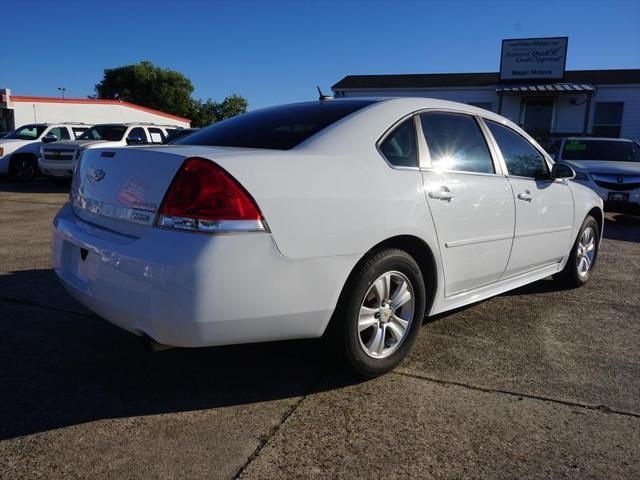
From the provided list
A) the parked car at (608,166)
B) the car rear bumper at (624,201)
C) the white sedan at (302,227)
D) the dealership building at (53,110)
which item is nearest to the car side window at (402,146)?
the white sedan at (302,227)

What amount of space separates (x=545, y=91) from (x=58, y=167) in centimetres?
1761

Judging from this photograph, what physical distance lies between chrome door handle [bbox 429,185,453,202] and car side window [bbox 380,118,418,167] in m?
0.19

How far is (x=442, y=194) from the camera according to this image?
10.6ft

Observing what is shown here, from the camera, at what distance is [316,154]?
2.73 meters

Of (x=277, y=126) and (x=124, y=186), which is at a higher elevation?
(x=277, y=126)

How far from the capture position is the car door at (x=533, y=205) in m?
3.98

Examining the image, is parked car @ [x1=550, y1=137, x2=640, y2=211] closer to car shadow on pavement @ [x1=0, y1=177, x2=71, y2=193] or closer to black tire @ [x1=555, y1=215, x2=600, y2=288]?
black tire @ [x1=555, y1=215, x2=600, y2=288]

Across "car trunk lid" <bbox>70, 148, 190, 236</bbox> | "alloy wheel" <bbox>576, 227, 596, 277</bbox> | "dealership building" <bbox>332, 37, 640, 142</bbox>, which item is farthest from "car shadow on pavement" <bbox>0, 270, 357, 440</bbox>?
"dealership building" <bbox>332, 37, 640, 142</bbox>

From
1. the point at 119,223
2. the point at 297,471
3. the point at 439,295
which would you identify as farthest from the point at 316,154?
the point at 297,471

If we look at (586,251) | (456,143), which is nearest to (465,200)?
(456,143)

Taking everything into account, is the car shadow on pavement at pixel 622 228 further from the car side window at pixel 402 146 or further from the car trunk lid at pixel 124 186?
the car trunk lid at pixel 124 186

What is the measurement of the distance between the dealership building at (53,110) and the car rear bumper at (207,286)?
26.5 meters

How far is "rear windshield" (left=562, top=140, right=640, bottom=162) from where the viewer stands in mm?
11359

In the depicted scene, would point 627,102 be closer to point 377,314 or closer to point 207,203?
point 377,314
